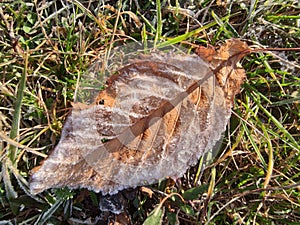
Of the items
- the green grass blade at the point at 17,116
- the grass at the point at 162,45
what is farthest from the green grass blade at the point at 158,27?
the green grass blade at the point at 17,116

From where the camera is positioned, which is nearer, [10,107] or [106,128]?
[106,128]

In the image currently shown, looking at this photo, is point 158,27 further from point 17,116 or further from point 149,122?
point 17,116

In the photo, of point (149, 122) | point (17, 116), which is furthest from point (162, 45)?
point (17, 116)

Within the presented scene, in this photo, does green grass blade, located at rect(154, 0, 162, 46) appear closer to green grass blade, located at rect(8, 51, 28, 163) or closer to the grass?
the grass

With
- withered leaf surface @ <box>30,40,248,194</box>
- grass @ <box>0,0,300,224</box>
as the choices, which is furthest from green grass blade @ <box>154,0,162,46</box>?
withered leaf surface @ <box>30,40,248,194</box>

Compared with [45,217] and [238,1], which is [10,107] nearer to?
[45,217]

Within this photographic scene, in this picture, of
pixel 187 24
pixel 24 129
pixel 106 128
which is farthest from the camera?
pixel 187 24

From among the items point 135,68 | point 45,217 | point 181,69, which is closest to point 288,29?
point 181,69
